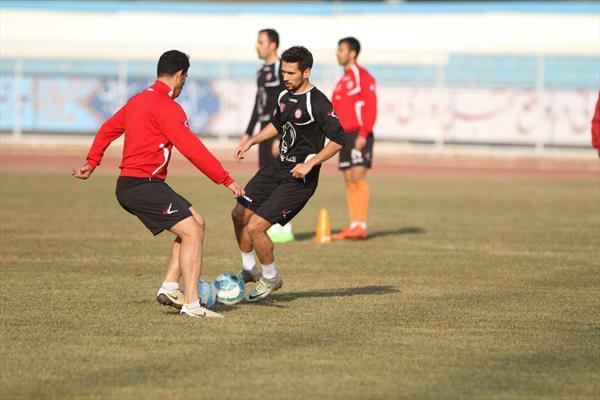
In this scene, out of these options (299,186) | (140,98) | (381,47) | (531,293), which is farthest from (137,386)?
(381,47)

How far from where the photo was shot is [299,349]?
322 inches

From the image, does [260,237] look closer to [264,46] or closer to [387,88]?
[264,46]

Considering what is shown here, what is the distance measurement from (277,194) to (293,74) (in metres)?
1.02

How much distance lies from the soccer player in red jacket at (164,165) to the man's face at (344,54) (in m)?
6.26

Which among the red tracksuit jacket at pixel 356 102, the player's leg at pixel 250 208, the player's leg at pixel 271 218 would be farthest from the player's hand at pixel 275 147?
the player's leg at pixel 271 218

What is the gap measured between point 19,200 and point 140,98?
35.5 feet

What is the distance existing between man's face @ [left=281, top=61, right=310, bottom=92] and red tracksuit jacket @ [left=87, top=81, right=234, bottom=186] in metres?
1.19

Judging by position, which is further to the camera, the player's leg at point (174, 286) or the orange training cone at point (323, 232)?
the orange training cone at point (323, 232)

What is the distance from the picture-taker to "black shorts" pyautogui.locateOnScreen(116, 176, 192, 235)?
9242 millimetres

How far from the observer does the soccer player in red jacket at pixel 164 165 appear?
9.16 metres

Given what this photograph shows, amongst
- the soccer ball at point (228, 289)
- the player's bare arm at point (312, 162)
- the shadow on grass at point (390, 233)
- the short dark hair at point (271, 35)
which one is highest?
the short dark hair at point (271, 35)

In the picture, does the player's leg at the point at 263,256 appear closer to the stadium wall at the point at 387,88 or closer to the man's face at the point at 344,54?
the man's face at the point at 344,54

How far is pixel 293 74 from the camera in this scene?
33.1ft

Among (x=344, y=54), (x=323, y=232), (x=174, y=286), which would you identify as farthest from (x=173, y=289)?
(x=344, y=54)
